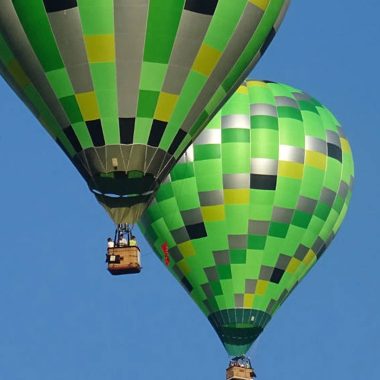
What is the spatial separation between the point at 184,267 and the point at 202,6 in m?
9.02

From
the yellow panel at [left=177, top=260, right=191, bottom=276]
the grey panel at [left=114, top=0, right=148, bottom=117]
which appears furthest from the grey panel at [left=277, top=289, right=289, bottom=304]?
the grey panel at [left=114, top=0, right=148, bottom=117]

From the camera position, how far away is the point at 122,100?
38844 mm

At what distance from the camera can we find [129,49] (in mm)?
38625

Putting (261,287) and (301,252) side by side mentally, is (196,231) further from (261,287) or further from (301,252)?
(301,252)

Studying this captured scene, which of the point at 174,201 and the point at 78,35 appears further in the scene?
the point at 174,201

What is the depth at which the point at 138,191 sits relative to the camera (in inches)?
1551

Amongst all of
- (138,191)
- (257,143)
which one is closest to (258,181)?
(257,143)

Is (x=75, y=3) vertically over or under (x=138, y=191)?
over

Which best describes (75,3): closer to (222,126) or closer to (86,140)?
(86,140)

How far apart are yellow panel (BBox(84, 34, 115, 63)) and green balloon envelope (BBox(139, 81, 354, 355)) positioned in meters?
7.69

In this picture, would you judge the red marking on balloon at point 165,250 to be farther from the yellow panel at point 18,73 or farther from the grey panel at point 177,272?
the yellow panel at point 18,73

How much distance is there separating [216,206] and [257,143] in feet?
4.90

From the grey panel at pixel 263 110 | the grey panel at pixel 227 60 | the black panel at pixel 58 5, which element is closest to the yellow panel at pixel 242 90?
the grey panel at pixel 263 110

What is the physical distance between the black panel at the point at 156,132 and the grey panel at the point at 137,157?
0.17 metres
